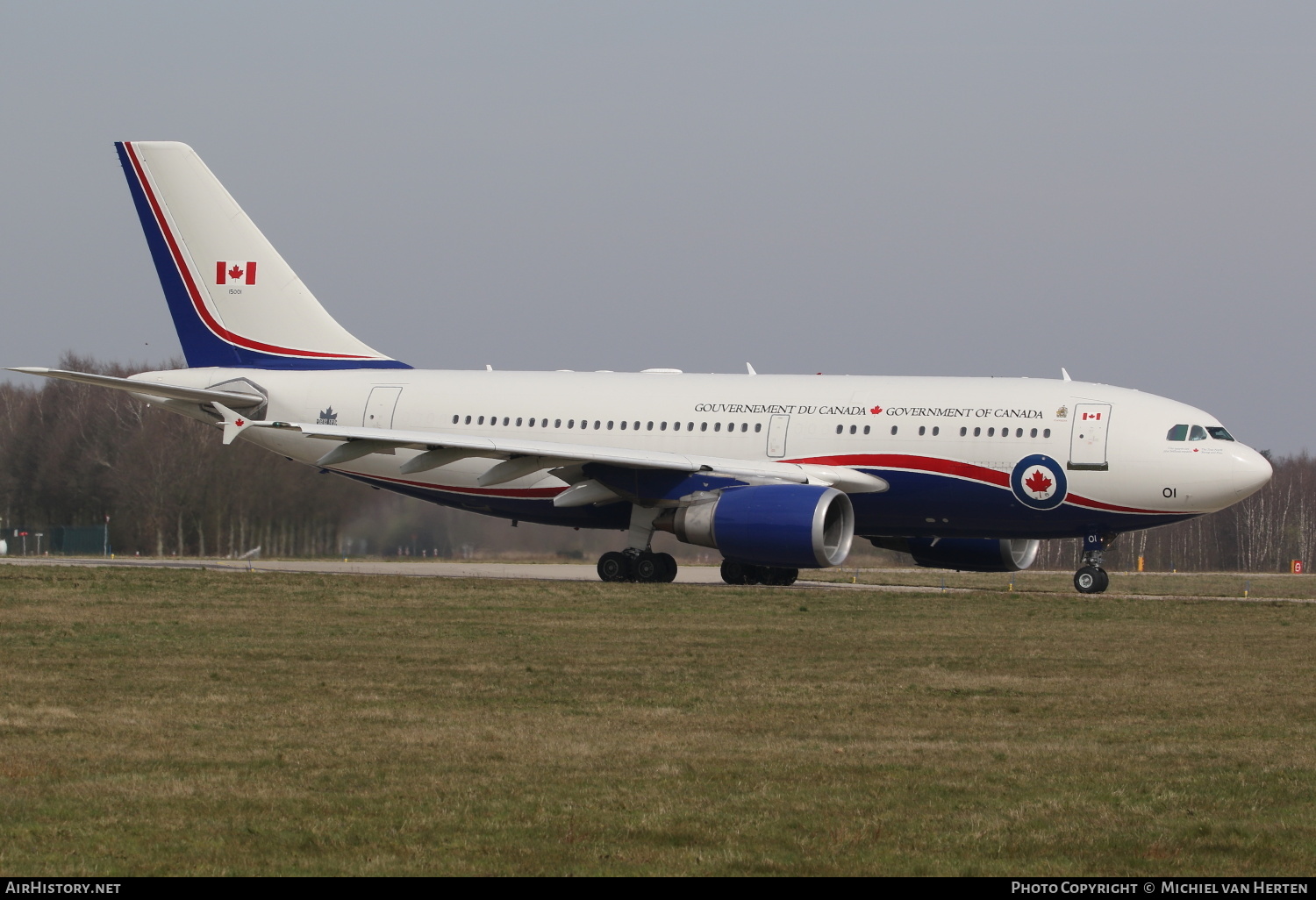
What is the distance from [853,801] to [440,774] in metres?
2.45

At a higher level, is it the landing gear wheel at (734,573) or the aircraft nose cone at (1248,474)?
the aircraft nose cone at (1248,474)

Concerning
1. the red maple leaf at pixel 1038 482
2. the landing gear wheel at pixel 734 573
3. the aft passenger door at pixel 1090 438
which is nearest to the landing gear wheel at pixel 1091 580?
the red maple leaf at pixel 1038 482

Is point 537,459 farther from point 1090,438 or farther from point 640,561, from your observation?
point 1090,438

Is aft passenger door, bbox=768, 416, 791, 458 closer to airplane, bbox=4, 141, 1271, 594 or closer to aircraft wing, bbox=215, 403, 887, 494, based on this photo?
airplane, bbox=4, 141, 1271, 594

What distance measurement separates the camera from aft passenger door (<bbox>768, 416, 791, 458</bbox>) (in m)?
27.7

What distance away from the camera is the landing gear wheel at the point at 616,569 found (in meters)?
27.8

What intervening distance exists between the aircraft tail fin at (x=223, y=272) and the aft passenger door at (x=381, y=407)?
1474 mm

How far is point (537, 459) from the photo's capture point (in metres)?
27.0

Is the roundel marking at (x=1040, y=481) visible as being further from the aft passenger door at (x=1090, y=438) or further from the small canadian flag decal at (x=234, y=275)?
the small canadian flag decal at (x=234, y=275)

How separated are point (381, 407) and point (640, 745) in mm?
21095

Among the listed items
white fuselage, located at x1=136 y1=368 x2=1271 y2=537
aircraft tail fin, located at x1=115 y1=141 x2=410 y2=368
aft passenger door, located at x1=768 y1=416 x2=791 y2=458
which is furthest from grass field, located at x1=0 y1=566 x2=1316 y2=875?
aircraft tail fin, located at x1=115 y1=141 x2=410 y2=368

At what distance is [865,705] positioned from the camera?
1259 centimetres

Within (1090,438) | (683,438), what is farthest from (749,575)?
(1090,438)

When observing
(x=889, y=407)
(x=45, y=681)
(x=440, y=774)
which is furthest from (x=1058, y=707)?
(x=889, y=407)
